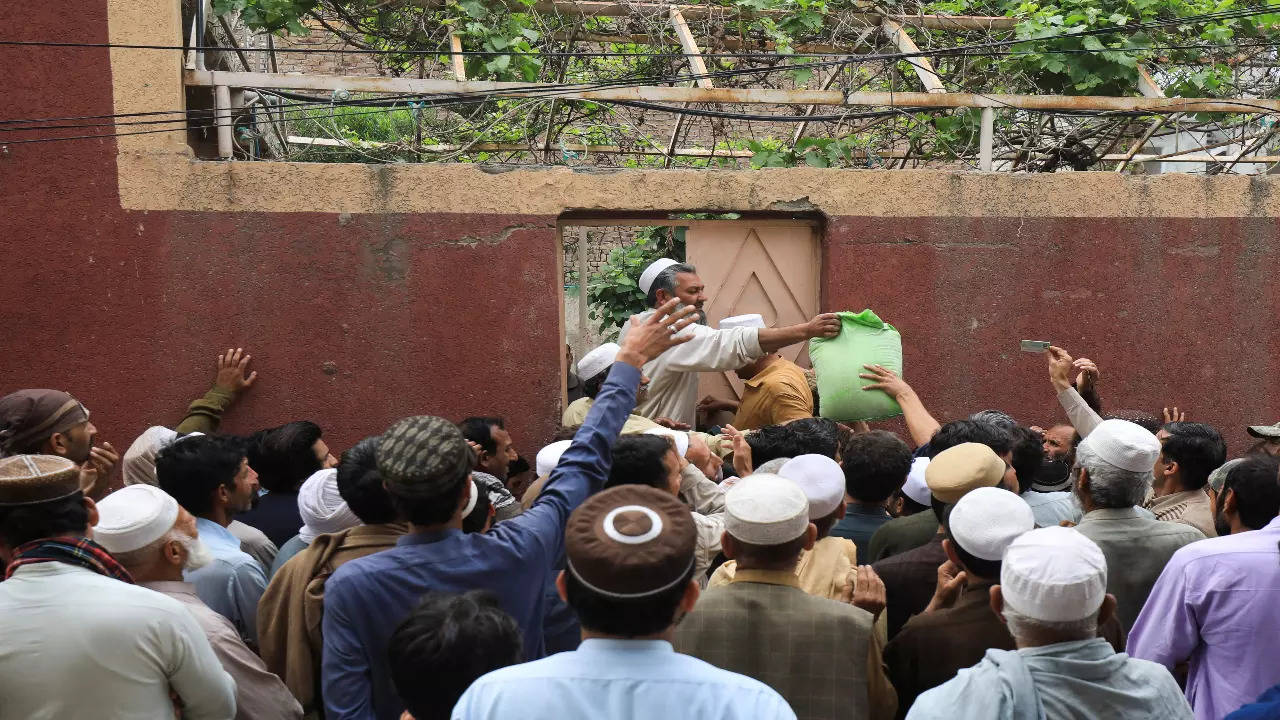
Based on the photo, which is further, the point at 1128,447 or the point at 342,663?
the point at 1128,447

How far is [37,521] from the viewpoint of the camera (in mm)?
2758

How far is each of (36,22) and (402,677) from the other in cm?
521

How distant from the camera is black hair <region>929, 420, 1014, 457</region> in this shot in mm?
4598

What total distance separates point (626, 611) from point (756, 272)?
5096 mm

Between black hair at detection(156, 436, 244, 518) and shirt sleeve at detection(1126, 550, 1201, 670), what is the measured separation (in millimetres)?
3004

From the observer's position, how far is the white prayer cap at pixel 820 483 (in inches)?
148

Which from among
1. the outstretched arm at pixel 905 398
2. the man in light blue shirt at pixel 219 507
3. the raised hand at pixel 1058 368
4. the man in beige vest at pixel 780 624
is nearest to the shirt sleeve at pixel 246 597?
the man in light blue shirt at pixel 219 507

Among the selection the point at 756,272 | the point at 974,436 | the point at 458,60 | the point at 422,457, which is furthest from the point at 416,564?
the point at 458,60

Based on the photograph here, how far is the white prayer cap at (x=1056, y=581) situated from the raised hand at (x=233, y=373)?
4881 mm

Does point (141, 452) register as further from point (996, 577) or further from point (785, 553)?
point (996, 577)

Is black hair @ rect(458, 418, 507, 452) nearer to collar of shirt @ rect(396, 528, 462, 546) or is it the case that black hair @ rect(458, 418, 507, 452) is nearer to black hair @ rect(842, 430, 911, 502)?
black hair @ rect(842, 430, 911, 502)

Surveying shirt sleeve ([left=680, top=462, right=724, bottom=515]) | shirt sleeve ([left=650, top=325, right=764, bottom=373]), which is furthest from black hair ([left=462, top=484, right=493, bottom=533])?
shirt sleeve ([left=650, top=325, right=764, bottom=373])

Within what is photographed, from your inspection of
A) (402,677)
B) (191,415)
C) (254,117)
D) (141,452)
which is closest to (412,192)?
(254,117)

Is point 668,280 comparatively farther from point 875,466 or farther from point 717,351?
point 875,466
